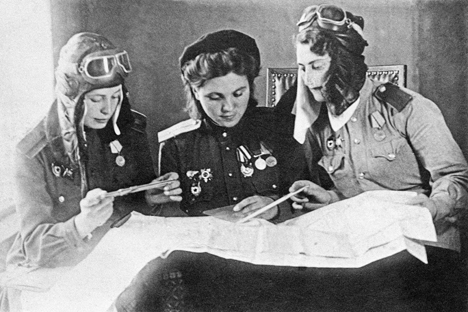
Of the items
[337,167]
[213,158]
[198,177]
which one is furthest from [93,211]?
[337,167]

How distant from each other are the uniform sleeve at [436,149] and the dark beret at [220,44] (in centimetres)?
107

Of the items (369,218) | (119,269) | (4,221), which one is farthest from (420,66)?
(4,221)

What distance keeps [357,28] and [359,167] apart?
881 mm

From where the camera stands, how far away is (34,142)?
A: 5.47 meters

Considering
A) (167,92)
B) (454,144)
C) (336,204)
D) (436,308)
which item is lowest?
(436,308)

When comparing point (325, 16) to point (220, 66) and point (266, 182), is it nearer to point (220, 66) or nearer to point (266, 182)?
point (220, 66)

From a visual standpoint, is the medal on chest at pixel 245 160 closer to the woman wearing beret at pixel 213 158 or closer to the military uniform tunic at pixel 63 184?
the woman wearing beret at pixel 213 158

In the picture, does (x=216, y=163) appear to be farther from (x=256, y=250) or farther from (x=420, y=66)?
(x=420, y=66)

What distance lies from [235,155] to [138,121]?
660mm

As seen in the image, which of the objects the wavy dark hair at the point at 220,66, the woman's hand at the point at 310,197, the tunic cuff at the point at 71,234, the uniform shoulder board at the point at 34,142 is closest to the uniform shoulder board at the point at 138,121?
the wavy dark hair at the point at 220,66

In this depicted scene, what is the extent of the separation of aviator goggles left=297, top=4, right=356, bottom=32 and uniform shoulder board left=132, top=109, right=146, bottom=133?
119cm

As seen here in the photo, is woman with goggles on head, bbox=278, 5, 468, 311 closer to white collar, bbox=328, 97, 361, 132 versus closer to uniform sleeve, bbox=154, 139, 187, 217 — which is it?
white collar, bbox=328, 97, 361, 132

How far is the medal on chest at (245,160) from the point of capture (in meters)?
5.48

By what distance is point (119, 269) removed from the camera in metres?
5.40
